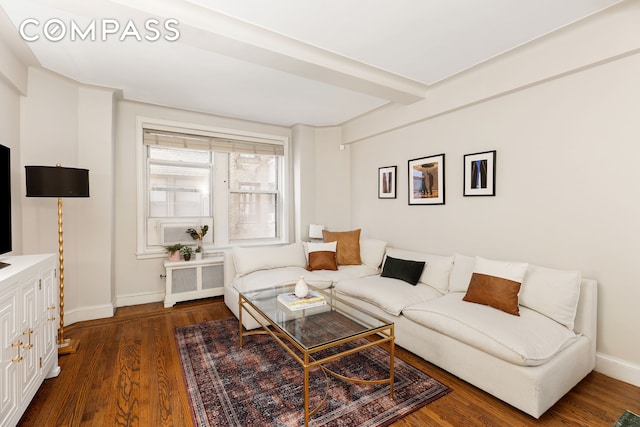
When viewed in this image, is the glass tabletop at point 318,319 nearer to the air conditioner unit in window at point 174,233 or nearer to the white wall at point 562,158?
the white wall at point 562,158

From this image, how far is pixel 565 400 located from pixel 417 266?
4.97 ft

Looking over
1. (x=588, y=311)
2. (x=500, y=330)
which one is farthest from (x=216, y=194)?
(x=588, y=311)

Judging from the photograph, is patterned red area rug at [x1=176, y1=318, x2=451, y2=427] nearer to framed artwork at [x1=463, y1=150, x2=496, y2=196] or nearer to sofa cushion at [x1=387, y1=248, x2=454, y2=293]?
sofa cushion at [x1=387, y1=248, x2=454, y2=293]

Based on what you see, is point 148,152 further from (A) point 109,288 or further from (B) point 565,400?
(B) point 565,400

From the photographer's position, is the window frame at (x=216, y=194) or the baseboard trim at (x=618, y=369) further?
the window frame at (x=216, y=194)

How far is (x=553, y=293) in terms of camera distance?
2.26 meters

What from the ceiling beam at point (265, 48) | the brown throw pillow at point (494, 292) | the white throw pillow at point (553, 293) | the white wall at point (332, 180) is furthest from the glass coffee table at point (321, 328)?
the white wall at point (332, 180)

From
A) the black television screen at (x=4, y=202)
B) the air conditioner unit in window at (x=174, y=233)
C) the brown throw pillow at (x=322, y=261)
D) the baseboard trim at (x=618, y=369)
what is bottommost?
the baseboard trim at (x=618, y=369)

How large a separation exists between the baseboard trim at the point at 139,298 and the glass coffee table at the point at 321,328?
73.2 inches

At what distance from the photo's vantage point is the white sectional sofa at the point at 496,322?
1865mm

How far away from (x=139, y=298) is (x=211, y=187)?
5.67 ft

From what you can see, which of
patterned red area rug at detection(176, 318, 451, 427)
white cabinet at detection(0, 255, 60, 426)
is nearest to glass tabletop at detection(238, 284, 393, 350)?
patterned red area rug at detection(176, 318, 451, 427)

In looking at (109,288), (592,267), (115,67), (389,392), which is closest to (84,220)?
(109,288)

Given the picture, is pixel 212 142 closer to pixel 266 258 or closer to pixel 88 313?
pixel 266 258
